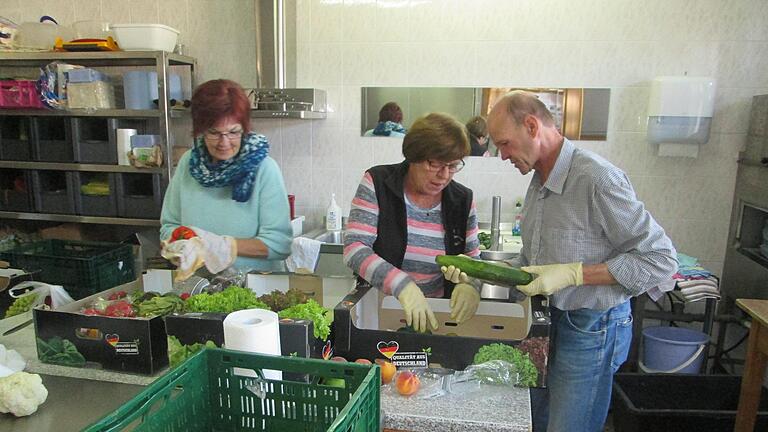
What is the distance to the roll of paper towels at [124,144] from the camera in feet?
10.9

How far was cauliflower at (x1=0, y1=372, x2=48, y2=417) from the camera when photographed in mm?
1181

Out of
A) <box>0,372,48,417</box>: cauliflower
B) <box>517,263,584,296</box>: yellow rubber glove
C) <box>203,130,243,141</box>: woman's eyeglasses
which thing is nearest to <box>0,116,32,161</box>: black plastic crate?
<box>203,130,243,141</box>: woman's eyeglasses

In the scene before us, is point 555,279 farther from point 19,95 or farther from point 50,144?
point 19,95

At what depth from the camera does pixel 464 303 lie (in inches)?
62.0

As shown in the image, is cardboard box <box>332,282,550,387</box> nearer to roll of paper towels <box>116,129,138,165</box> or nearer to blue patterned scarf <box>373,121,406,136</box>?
blue patterned scarf <box>373,121,406,136</box>

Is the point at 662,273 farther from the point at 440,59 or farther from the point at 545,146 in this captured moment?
the point at 440,59

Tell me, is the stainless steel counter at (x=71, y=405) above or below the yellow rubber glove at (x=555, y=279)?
below

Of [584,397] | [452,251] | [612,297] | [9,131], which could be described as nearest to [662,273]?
[612,297]

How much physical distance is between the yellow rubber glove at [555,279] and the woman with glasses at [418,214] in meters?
0.28

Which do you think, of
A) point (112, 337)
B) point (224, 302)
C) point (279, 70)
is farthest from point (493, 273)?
point (279, 70)

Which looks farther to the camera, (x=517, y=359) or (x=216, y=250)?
(x=216, y=250)

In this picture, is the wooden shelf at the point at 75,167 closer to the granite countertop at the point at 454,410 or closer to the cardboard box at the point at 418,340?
the granite countertop at the point at 454,410

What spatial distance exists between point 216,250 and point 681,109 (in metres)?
2.60

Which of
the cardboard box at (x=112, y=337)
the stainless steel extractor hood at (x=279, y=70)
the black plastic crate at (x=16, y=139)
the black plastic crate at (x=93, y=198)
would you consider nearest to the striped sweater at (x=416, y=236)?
the cardboard box at (x=112, y=337)
